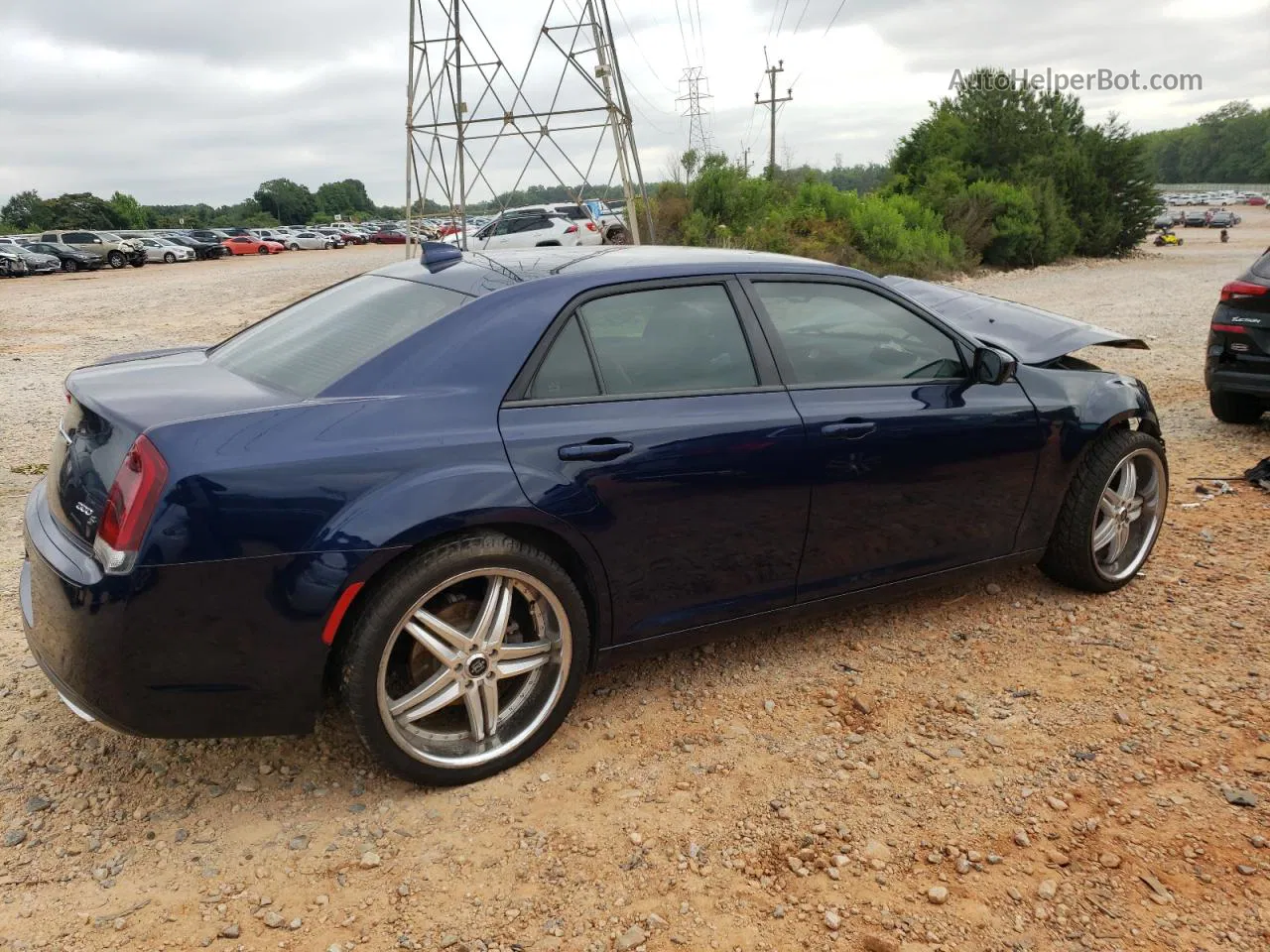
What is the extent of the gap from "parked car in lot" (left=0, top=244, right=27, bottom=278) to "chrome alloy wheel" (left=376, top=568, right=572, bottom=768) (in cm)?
3592

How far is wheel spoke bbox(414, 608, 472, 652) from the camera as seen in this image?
9.17 ft

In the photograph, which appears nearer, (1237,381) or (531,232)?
(1237,381)

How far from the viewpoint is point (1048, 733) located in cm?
327

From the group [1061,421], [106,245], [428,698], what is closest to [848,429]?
[1061,421]

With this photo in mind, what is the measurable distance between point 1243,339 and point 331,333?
6148 millimetres

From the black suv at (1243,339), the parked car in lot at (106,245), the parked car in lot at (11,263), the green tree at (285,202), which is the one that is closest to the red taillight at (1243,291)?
the black suv at (1243,339)

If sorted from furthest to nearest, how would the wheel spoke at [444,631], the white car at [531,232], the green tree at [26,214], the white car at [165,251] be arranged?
the green tree at [26,214], the white car at [165,251], the white car at [531,232], the wheel spoke at [444,631]

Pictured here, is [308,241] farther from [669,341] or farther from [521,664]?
[521,664]

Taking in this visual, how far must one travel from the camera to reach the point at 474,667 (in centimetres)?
289

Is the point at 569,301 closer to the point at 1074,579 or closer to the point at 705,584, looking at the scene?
the point at 705,584

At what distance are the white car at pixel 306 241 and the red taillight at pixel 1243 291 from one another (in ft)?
173

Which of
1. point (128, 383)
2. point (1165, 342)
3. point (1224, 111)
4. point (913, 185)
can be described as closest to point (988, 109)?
point (913, 185)

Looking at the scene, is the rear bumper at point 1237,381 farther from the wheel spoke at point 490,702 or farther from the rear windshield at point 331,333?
the wheel spoke at point 490,702

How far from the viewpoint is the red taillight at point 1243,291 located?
260 inches
